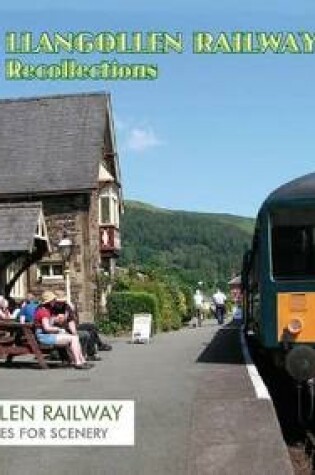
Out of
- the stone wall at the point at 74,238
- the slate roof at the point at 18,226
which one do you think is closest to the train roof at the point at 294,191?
the slate roof at the point at 18,226

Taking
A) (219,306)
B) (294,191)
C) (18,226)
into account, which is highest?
(294,191)

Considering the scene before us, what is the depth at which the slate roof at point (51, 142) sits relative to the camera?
1286 inches

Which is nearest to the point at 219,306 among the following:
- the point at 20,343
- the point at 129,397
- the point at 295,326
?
the point at 20,343

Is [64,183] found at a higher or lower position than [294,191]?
lower

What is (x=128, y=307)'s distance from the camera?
28.7 m

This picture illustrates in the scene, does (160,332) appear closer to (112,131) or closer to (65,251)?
(65,251)

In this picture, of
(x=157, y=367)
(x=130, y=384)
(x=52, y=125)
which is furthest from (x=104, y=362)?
(x=52, y=125)

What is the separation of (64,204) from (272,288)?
2156cm

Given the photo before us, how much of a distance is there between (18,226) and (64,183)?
25.1 ft

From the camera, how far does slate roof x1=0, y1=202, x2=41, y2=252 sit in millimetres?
24156

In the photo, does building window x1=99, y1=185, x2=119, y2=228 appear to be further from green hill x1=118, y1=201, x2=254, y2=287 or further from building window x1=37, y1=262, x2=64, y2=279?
green hill x1=118, y1=201, x2=254, y2=287

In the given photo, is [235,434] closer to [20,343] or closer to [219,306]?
[20,343]

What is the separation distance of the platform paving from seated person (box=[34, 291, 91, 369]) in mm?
469

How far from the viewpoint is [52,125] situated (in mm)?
35281
